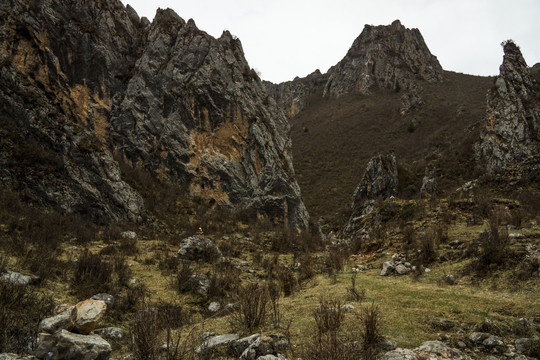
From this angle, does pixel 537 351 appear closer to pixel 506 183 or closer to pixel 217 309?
pixel 217 309

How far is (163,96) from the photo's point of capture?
23922mm

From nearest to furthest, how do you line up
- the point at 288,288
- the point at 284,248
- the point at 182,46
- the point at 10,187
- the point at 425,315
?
the point at 425,315 < the point at 288,288 < the point at 10,187 < the point at 284,248 < the point at 182,46

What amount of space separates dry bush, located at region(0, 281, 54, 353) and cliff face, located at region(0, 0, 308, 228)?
644 inches

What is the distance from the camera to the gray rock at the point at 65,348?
2.82 m

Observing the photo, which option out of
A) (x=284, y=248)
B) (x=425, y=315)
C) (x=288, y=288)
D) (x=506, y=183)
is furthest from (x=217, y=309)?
(x=506, y=183)

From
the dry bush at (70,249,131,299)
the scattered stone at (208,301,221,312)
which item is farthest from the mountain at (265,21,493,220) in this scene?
the dry bush at (70,249,131,299)

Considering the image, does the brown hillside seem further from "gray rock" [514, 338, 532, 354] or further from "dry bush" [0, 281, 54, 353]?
"dry bush" [0, 281, 54, 353]

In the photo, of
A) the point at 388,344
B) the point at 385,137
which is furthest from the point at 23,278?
the point at 385,137

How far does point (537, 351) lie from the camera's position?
334cm

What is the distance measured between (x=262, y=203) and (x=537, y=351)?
64.3 ft

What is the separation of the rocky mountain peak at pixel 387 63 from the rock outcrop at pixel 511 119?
37.8 meters

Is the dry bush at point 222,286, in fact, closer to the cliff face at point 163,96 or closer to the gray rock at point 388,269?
the gray rock at point 388,269

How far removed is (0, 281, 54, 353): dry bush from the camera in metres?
3.11

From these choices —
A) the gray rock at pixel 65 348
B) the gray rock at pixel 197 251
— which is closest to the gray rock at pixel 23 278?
the gray rock at pixel 65 348
